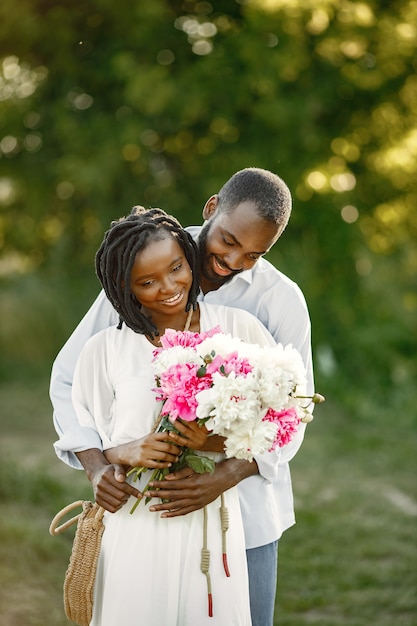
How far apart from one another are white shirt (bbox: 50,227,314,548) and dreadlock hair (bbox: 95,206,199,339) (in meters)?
0.29

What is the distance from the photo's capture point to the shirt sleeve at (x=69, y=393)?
2.91 meters

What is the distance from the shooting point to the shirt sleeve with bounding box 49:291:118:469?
291 cm

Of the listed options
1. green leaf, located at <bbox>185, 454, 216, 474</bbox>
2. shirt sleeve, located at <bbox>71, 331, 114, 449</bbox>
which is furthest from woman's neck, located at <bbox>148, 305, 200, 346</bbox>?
green leaf, located at <bbox>185, 454, 216, 474</bbox>

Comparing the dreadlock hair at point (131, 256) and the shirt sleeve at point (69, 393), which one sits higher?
the dreadlock hair at point (131, 256)

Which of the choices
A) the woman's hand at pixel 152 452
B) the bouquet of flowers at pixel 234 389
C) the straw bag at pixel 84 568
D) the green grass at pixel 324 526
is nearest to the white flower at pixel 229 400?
the bouquet of flowers at pixel 234 389

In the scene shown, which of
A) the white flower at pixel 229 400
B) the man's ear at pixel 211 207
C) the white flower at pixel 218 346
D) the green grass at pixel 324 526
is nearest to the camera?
the white flower at pixel 229 400

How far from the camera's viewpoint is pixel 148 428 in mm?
2830

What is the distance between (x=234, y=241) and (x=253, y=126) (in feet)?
27.3

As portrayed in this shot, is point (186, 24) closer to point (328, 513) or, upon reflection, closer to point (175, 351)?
point (328, 513)

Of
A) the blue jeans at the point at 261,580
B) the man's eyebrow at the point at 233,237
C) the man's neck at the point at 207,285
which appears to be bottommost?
the blue jeans at the point at 261,580

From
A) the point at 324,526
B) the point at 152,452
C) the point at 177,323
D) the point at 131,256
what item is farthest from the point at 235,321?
the point at 324,526

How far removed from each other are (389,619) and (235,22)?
8134 millimetres

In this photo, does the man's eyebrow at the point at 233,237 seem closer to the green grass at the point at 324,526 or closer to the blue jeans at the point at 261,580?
the blue jeans at the point at 261,580

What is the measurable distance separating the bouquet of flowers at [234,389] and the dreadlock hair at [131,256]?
248mm
